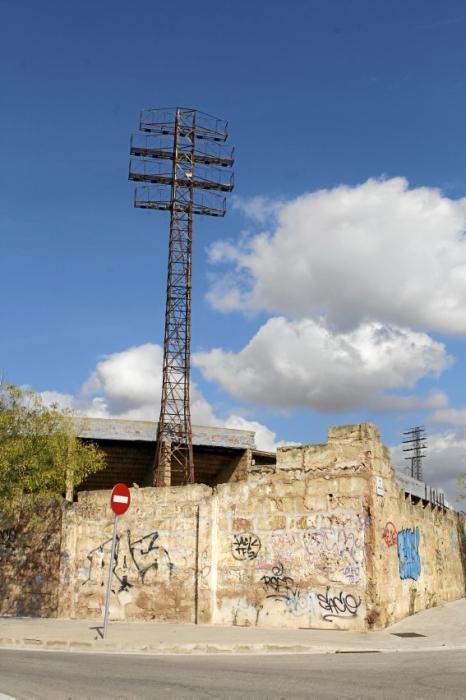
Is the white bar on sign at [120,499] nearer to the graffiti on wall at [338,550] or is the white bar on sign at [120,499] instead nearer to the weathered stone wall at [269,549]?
the weathered stone wall at [269,549]

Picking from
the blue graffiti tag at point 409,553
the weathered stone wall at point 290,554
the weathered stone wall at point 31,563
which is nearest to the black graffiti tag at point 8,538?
the weathered stone wall at point 31,563

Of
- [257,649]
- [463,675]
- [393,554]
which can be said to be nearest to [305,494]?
[393,554]

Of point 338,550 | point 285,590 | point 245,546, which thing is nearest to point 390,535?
point 338,550

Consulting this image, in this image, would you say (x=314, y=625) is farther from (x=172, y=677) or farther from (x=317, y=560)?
(x=172, y=677)

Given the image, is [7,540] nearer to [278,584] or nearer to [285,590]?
[278,584]

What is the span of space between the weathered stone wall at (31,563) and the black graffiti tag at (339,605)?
25.5 ft

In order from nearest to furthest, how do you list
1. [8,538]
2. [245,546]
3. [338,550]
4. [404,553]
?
1. [338,550]
2. [245,546]
3. [404,553]
4. [8,538]

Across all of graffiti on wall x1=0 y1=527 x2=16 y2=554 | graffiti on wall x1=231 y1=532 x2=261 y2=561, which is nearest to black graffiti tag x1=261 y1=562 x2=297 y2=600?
graffiti on wall x1=231 y1=532 x2=261 y2=561

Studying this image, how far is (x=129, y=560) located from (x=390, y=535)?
6873mm

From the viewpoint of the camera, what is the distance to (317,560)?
53.8 feet

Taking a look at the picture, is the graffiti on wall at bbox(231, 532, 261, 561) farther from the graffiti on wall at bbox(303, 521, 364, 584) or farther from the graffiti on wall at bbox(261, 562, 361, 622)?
the graffiti on wall at bbox(303, 521, 364, 584)

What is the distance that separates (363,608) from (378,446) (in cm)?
369

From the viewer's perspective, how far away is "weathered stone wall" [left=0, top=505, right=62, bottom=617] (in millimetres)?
19719

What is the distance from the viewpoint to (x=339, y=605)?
52.2 ft
